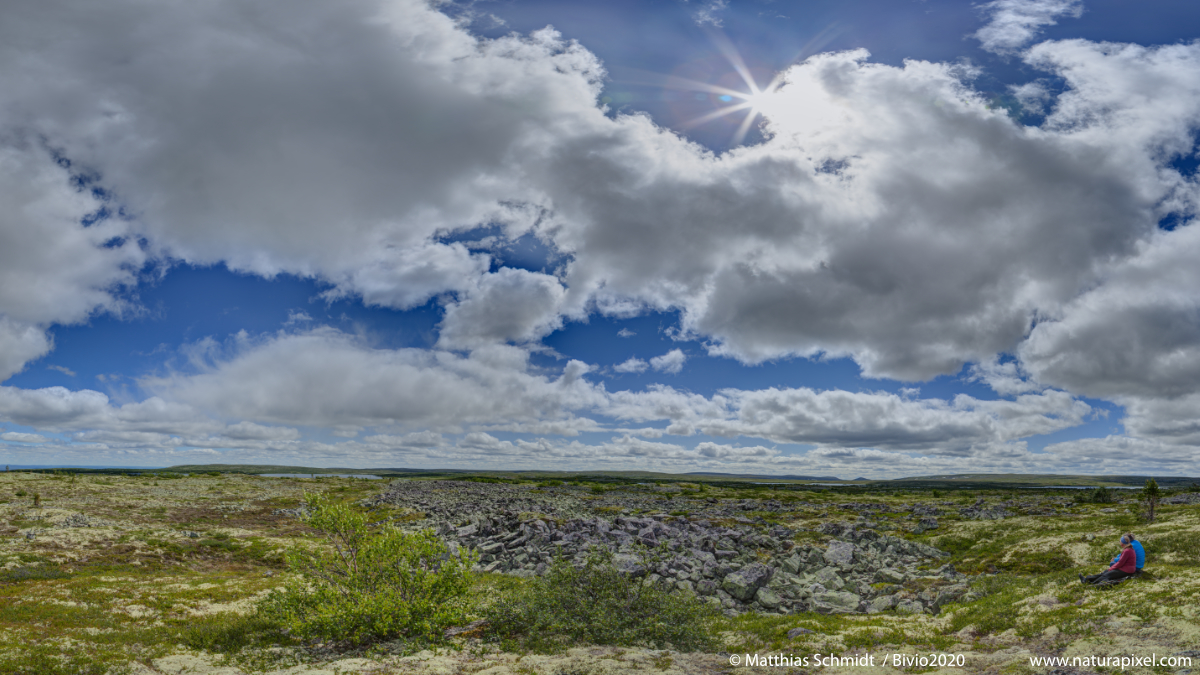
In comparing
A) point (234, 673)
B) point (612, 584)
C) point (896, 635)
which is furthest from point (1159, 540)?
point (234, 673)

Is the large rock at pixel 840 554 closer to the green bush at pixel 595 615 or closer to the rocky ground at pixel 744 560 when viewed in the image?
the rocky ground at pixel 744 560

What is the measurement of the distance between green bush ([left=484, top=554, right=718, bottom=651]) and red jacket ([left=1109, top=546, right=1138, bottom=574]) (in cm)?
1678

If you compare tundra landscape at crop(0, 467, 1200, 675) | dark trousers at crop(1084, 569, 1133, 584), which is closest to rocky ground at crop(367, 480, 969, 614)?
tundra landscape at crop(0, 467, 1200, 675)

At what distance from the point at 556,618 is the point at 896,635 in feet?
41.0

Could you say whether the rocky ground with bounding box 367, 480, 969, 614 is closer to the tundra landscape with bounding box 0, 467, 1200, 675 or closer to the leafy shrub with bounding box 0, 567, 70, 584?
the tundra landscape with bounding box 0, 467, 1200, 675

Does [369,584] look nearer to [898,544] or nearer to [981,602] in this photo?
[981,602]

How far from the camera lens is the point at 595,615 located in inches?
816

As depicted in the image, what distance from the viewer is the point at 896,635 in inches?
795

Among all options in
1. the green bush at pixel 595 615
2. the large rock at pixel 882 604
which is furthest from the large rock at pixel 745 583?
the green bush at pixel 595 615

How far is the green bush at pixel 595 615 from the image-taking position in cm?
2009

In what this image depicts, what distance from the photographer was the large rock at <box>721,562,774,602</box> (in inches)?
1195

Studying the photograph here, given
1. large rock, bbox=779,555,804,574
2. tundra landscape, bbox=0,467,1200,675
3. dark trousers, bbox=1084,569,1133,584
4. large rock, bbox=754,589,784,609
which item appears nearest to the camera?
tundra landscape, bbox=0,467,1200,675

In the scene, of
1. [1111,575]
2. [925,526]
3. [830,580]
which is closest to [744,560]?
[830,580]

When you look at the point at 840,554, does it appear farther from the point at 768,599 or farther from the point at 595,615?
the point at 595,615
